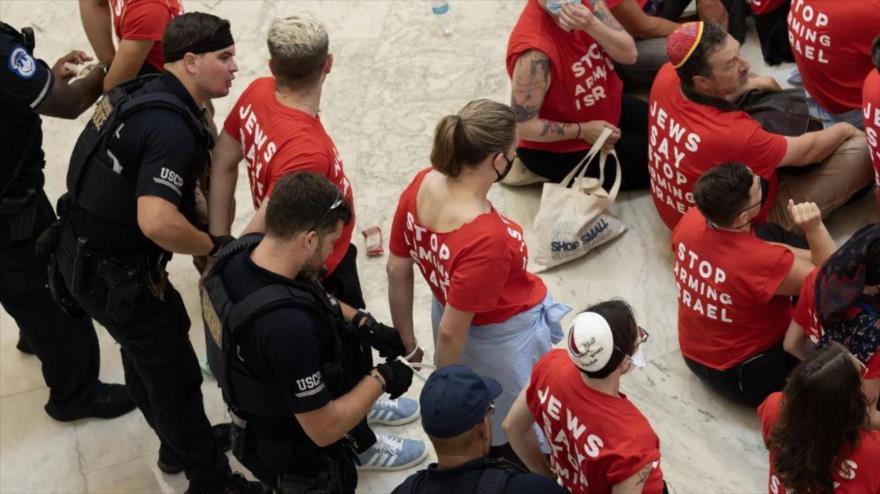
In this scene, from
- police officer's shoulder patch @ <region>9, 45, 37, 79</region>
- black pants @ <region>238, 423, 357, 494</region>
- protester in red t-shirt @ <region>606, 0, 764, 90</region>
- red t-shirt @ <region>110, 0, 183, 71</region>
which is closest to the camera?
black pants @ <region>238, 423, 357, 494</region>

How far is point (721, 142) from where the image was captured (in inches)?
160

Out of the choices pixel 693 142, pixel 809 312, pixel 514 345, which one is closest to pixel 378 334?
pixel 514 345

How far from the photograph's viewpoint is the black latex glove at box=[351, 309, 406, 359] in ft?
11.3

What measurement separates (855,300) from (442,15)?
3683 mm

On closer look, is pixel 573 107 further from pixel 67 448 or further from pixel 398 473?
pixel 67 448

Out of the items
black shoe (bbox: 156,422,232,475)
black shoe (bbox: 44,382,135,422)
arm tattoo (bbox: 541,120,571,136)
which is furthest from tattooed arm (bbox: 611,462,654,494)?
black shoe (bbox: 44,382,135,422)

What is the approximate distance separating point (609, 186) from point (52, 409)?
2.59 m

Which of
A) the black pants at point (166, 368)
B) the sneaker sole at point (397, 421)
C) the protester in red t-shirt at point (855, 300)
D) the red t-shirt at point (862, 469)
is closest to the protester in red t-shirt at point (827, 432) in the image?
the red t-shirt at point (862, 469)

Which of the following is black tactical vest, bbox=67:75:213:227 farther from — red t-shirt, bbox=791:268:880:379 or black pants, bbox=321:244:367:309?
red t-shirt, bbox=791:268:880:379

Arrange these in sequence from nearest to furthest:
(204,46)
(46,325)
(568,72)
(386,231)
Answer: (204,46)
(46,325)
(568,72)
(386,231)

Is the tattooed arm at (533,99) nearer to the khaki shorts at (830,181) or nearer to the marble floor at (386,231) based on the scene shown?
the marble floor at (386,231)

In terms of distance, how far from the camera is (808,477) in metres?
2.77

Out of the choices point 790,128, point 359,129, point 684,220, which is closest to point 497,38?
point 359,129

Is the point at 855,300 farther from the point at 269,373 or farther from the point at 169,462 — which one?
the point at 169,462
